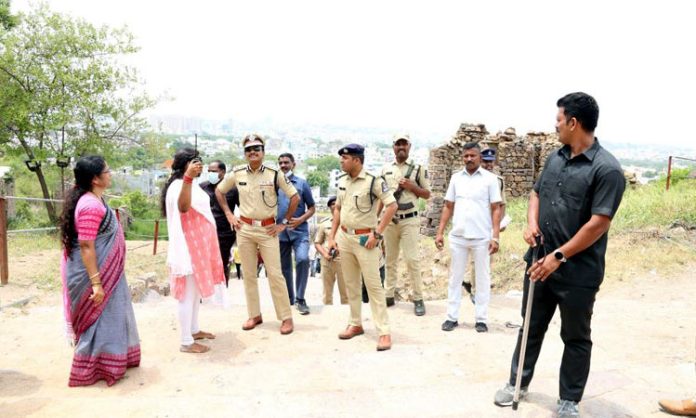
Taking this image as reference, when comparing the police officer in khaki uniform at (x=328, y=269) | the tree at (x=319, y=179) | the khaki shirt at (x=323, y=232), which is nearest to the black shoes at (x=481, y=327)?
the police officer in khaki uniform at (x=328, y=269)

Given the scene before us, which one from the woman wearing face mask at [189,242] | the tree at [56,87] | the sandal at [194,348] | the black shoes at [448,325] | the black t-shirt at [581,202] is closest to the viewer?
the black t-shirt at [581,202]

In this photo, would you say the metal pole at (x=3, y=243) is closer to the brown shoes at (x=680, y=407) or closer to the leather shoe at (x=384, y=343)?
the leather shoe at (x=384, y=343)

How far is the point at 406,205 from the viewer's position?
212 inches

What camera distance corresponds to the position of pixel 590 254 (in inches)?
113

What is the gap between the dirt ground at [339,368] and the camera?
3215 mm

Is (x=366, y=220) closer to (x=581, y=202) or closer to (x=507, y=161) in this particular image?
(x=581, y=202)

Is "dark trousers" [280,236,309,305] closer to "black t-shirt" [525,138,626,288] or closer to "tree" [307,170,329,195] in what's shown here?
"black t-shirt" [525,138,626,288]

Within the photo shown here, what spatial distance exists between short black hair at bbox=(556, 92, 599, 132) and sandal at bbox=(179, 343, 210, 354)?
3.38 meters

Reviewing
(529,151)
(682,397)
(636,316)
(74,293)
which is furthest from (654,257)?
(529,151)

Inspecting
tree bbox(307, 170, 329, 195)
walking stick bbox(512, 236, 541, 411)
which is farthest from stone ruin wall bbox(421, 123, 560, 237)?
tree bbox(307, 170, 329, 195)

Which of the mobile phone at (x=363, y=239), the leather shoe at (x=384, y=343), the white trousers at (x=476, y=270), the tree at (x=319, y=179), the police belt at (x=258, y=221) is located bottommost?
the tree at (x=319, y=179)

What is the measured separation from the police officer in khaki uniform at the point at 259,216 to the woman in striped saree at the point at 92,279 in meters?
1.29

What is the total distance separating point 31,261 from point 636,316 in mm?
8725

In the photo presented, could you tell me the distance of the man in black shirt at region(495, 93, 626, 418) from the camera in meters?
2.77
